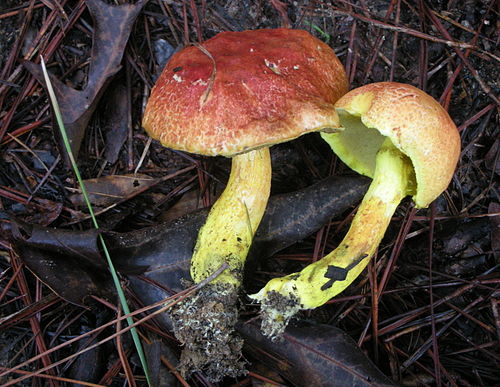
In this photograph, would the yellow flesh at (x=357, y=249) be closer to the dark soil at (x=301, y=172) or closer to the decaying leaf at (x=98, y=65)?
the dark soil at (x=301, y=172)

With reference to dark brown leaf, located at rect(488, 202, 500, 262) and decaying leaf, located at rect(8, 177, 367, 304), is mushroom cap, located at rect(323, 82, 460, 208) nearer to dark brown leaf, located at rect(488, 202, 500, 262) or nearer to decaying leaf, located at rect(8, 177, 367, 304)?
decaying leaf, located at rect(8, 177, 367, 304)

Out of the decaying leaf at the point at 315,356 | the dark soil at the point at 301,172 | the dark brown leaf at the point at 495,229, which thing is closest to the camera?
the decaying leaf at the point at 315,356

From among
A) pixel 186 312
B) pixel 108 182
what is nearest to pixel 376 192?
pixel 186 312

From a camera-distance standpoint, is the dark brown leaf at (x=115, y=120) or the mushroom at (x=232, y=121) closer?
the mushroom at (x=232, y=121)

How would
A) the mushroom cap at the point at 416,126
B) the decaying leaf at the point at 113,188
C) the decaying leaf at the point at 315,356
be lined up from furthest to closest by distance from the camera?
the decaying leaf at the point at 113,188 → the decaying leaf at the point at 315,356 → the mushroom cap at the point at 416,126

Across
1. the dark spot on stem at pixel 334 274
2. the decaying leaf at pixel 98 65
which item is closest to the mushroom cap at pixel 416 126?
the dark spot on stem at pixel 334 274

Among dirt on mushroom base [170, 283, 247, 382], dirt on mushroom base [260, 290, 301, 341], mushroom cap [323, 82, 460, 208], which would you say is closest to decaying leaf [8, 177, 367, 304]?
dirt on mushroom base [170, 283, 247, 382]

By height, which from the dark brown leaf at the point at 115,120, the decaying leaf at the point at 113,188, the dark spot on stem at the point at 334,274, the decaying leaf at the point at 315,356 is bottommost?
the decaying leaf at the point at 315,356
